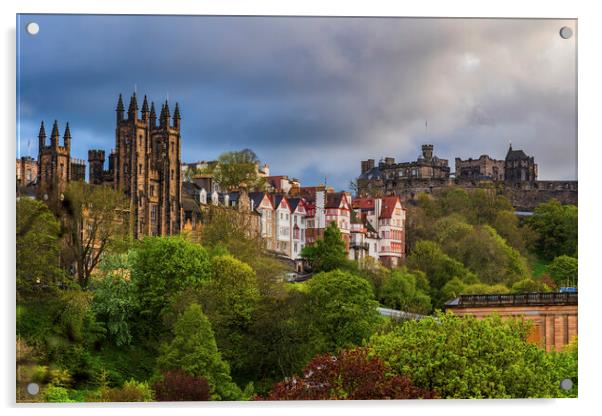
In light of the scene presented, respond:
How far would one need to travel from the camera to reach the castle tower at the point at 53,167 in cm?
1575

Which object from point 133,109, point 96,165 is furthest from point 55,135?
point 133,109

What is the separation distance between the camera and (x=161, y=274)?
659 inches

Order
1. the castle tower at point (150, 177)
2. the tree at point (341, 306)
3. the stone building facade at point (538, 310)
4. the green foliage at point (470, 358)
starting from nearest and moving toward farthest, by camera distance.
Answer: the green foliage at point (470, 358), the stone building facade at point (538, 310), the castle tower at point (150, 177), the tree at point (341, 306)

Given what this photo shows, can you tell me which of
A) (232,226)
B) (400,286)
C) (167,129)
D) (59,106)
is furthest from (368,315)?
(59,106)

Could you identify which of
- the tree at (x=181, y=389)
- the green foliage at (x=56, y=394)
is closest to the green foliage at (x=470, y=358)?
the tree at (x=181, y=389)

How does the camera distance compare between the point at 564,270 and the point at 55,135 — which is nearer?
the point at 55,135

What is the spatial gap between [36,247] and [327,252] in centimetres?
327

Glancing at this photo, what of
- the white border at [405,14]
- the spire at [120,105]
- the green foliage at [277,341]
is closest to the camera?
the white border at [405,14]

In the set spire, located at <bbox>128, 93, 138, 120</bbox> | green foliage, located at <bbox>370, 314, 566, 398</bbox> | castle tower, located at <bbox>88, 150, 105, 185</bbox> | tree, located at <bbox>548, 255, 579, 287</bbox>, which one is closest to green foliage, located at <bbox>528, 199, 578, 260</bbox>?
tree, located at <bbox>548, 255, 579, 287</bbox>

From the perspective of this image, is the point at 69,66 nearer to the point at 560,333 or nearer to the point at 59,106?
the point at 59,106

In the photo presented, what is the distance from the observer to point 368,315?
17031mm

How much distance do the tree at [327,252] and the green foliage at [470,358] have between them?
3.48ft

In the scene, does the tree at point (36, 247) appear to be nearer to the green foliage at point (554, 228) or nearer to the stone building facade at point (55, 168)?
the stone building facade at point (55, 168)

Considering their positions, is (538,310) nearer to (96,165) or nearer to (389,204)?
(389,204)
